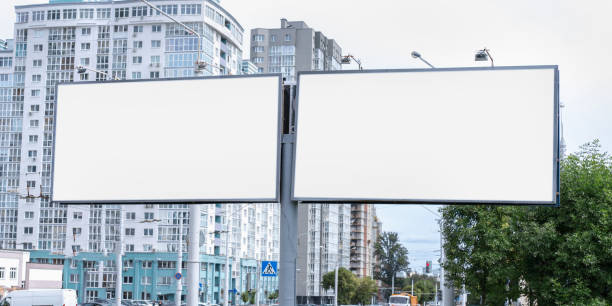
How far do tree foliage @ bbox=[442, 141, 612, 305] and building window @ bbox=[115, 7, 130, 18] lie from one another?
3610 inches

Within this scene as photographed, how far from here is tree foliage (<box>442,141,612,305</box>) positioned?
27.1 meters

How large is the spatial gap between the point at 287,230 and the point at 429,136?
362 cm

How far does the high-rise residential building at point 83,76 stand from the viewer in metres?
111

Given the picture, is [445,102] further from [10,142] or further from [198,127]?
[10,142]

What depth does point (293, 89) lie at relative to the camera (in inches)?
631

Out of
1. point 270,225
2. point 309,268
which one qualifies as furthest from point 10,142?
point 309,268

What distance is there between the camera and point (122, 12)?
116 m

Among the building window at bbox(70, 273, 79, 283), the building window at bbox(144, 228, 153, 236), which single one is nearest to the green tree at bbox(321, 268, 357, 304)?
the building window at bbox(144, 228, 153, 236)

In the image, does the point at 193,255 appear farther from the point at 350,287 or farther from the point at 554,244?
the point at 350,287

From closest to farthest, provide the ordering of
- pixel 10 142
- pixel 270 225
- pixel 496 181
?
pixel 496 181 < pixel 10 142 < pixel 270 225

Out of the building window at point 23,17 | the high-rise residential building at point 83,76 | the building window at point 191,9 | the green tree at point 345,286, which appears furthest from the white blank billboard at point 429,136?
the green tree at point 345,286

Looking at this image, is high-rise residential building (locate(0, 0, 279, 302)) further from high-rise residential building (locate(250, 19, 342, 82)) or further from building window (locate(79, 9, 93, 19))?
high-rise residential building (locate(250, 19, 342, 82))

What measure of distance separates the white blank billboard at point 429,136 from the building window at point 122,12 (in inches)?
4164

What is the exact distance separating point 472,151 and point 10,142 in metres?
115
